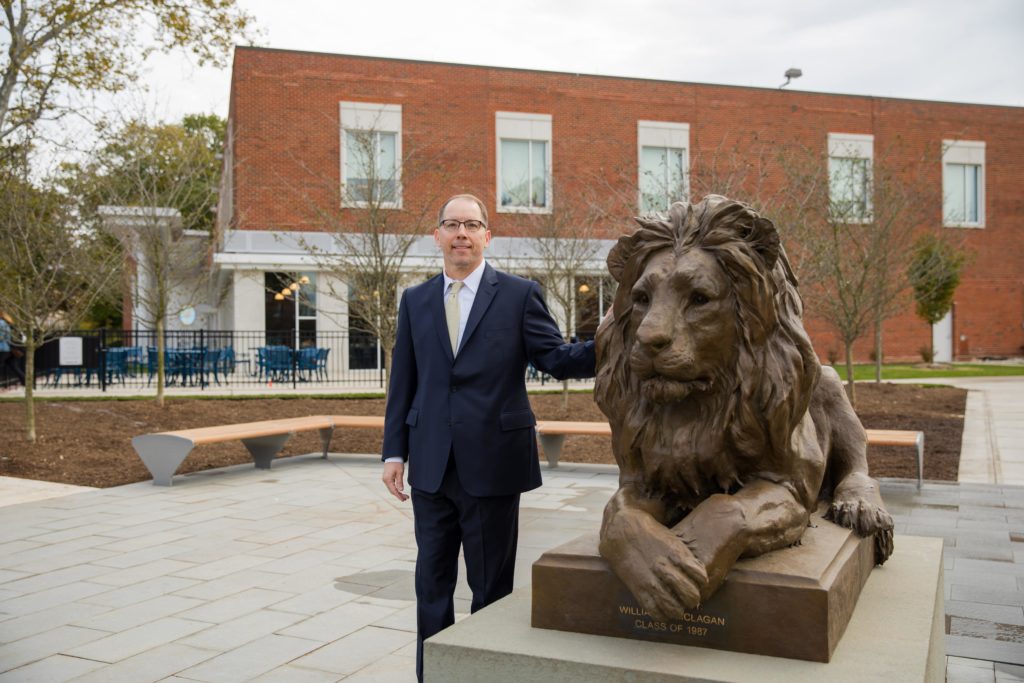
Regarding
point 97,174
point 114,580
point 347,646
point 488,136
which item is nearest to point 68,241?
point 97,174

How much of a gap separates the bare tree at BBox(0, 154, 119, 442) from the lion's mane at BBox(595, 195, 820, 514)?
10.9 meters

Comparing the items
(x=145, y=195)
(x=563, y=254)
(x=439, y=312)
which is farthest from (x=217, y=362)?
(x=439, y=312)

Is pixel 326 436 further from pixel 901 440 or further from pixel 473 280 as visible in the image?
pixel 473 280

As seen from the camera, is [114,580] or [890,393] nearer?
[114,580]

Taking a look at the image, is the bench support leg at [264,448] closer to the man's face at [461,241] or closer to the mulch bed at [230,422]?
the mulch bed at [230,422]

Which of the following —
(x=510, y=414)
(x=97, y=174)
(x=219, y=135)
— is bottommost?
(x=510, y=414)

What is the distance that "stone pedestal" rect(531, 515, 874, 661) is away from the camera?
224cm

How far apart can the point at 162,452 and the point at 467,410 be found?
6.80m

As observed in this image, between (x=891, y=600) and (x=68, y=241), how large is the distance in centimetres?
1235

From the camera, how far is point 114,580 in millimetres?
5477

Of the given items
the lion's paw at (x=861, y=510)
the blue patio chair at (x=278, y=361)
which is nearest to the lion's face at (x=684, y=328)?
the lion's paw at (x=861, y=510)

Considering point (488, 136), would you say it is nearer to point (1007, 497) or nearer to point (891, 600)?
point (1007, 497)

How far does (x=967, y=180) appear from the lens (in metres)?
31.0

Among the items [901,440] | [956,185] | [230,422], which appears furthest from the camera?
[956,185]
